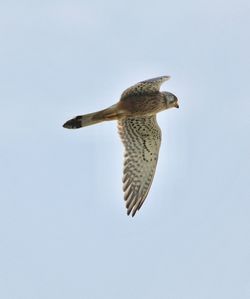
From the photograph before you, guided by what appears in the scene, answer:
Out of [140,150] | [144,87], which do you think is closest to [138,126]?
[140,150]

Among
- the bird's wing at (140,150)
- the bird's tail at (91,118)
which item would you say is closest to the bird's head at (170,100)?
the bird's wing at (140,150)

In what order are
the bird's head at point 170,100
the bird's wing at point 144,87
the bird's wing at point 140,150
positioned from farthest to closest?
1. the bird's head at point 170,100
2. the bird's wing at point 140,150
3. the bird's wing at point 144,87

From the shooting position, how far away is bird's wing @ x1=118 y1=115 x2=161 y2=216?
64.7 feet

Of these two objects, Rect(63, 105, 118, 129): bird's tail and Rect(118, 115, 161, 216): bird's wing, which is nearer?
Rect(63, 105, 118, 129): bird's tail

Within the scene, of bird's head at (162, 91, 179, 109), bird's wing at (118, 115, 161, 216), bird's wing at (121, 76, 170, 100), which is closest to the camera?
bird's wing at (121, 76, 170, 100)

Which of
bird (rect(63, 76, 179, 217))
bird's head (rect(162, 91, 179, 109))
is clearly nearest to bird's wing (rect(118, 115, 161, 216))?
bird (rect(63, 76, 179, 217))

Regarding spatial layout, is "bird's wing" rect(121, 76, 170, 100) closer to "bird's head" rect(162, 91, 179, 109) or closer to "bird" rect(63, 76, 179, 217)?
"bird" rect(63, 76, 179, 217)

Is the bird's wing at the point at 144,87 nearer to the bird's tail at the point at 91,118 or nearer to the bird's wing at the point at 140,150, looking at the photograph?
the bird's tail at the point at 91,118

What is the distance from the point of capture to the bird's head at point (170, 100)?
65.2 ft

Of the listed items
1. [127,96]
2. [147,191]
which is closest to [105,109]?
[127,96]

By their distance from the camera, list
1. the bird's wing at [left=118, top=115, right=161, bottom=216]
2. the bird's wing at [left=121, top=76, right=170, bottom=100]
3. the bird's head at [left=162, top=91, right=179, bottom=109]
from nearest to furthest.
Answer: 1. the bird's wing at [left=121, top=76, right=170, bottom=100]
2. the bird's wing at [left=118, top=115, right=161, bottom=216]
3. the bird's head at [left=162, top=91, right=179, bottom=109]

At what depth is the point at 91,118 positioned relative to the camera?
1941 centimetres

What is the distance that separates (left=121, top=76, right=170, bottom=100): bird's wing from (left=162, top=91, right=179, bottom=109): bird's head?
39 centimetres

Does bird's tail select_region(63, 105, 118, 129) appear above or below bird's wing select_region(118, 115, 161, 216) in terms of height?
above
